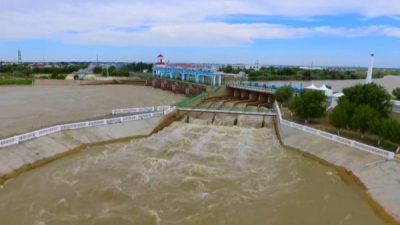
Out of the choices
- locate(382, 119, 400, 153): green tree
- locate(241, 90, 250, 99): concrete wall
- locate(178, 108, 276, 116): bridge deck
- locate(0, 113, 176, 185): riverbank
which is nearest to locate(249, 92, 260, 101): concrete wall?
locate(241, 90, 250, 99): concrete wall

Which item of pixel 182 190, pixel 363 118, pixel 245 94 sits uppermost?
pixel 363 118

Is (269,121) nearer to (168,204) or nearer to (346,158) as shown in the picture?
(346,158)

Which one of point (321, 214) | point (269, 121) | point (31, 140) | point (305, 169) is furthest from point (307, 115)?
point (31, 140)

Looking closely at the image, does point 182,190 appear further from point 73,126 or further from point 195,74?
point 195,74

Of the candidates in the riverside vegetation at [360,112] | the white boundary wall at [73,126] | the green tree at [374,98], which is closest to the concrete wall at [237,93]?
the white boundary wall at [73,126]

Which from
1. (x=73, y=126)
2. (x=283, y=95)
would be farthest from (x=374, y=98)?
(x=73, y=126)

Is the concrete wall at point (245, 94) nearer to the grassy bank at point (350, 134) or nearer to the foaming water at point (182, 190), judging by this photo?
the grassy bank at point (350, 134)

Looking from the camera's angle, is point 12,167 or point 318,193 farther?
point 12,167
